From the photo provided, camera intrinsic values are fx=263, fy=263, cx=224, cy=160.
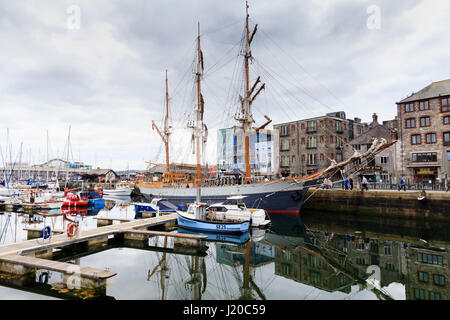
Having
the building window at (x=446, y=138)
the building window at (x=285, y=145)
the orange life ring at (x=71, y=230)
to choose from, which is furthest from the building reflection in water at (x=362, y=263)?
the building window at (x=285, y=145)

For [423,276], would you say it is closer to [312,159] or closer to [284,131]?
[312,159]

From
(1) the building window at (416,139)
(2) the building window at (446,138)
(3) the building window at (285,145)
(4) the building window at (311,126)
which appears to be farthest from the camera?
(3) the building window at (285,145)

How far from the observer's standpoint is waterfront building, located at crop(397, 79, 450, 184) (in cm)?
3647

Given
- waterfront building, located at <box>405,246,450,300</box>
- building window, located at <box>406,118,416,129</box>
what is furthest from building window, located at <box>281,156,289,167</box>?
waterfront building, located at <box>405,246,450,300</box>

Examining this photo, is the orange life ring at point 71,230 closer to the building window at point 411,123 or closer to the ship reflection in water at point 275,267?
the ship reflection in water at point 275,267

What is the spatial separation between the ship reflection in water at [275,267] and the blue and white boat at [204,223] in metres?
0.84

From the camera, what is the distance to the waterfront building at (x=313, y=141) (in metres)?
51.2

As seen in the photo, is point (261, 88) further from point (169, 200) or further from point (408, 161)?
point (408, 161)

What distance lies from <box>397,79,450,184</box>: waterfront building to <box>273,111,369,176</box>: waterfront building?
42.1 ft

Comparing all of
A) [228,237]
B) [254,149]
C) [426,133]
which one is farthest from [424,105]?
[254,149]

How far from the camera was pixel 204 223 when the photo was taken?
22406 millimetres

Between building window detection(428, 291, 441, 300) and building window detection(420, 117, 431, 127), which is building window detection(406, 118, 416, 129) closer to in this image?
building window detection(420, 117, 431, 127)

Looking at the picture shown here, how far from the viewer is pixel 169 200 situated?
4075cm

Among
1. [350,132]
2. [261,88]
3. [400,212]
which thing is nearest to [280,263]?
[400,212]
